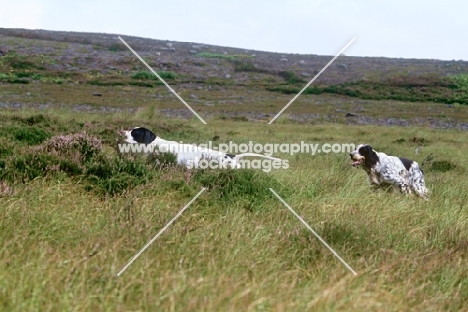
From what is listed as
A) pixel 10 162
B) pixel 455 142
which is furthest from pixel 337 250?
pixel 455 142

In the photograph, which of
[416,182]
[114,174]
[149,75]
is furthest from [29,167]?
[149,75]

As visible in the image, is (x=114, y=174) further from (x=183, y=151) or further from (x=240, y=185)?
(x=183, y=151)

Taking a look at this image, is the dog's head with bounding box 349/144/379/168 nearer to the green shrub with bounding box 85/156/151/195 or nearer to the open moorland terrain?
the open moorland terrain

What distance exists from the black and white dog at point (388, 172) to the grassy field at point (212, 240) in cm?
33

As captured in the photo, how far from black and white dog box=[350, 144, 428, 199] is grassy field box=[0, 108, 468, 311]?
33cm

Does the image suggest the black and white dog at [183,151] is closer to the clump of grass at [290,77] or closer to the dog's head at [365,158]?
the dog's head at [365,158]

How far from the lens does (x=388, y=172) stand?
8.55 m

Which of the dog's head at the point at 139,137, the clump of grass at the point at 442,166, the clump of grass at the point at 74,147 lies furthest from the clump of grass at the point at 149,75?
the clump of grass at the point at 74,147

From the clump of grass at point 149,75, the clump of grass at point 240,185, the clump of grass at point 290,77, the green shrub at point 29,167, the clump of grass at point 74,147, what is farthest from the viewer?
the clump of grass at point 290,77

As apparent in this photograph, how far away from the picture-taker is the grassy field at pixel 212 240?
369 centimetres

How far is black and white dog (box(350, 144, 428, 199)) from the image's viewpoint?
854 cm

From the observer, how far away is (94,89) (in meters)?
34.3

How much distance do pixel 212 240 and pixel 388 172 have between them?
178 inches

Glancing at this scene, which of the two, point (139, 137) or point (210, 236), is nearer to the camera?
point (210, 236)
